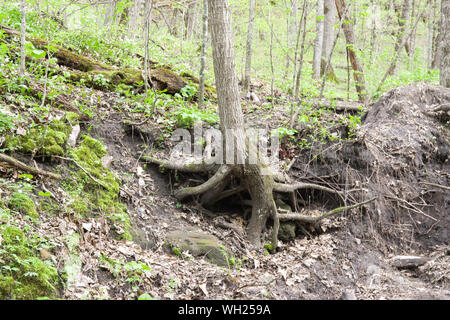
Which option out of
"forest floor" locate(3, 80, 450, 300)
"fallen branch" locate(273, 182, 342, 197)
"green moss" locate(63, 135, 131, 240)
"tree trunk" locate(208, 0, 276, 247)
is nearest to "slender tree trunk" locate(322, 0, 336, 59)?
"fallen branch" locate(273, 182, 342, 197)

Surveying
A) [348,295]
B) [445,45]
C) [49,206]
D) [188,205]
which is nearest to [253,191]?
[188,205]

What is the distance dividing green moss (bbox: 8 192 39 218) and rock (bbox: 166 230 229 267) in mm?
1881

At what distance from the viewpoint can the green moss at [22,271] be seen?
9.33 feet

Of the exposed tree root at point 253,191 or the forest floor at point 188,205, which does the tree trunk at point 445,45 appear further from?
the exposed tree root at point 253,191

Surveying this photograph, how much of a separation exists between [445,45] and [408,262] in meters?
6.06

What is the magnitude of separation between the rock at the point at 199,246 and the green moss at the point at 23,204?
6.17 feet

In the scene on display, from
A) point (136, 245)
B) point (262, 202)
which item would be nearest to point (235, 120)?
point (262, 202)

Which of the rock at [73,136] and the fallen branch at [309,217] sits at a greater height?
the rock at [73,136]

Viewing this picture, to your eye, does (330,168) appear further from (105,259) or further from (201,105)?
(105,259)

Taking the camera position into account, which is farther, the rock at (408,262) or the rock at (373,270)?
the rock at (408,262)

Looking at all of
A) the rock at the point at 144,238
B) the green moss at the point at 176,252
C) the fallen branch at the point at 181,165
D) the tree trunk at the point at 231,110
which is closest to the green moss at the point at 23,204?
the rock at the point at 144,238

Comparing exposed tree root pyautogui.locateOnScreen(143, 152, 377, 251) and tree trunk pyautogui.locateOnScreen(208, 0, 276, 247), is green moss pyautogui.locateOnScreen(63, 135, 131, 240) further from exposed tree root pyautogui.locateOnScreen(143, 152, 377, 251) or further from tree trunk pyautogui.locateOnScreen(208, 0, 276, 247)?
tree trunk pyautogui.locateOnScreen(208, 0, 276, 247)
